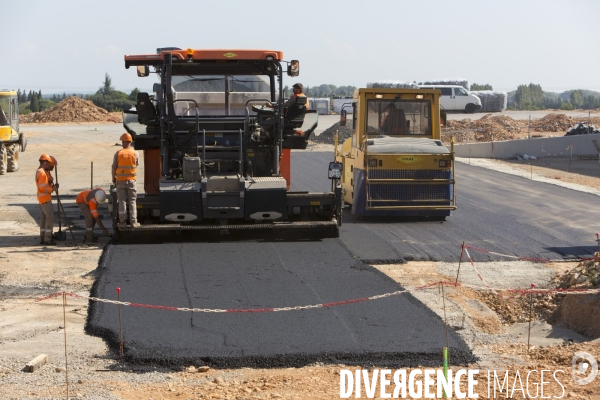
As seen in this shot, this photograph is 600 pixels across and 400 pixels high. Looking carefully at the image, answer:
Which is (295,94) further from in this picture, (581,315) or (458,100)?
(458,100)

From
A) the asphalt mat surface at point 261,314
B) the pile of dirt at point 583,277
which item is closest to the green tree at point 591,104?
the pile of dirt at point 583,277

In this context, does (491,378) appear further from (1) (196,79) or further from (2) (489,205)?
(2) (489,205)

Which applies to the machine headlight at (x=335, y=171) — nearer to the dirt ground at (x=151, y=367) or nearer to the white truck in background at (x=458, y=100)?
the dirt ground at (x=151, y=367)

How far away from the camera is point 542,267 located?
12.3 m

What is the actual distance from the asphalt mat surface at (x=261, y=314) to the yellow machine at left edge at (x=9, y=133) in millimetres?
14629

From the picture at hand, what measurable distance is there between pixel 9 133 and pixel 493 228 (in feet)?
53.9

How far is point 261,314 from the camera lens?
9211 millimetres

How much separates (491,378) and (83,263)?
6.70 m

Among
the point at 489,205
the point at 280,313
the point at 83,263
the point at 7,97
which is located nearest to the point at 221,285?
the point at 280,313

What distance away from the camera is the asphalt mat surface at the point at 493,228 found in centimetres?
1312

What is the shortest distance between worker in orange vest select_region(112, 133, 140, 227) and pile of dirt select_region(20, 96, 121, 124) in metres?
44.7

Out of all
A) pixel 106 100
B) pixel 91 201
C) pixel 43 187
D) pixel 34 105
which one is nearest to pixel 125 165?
pixel 91 201

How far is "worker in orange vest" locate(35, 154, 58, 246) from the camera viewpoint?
44.8 feet

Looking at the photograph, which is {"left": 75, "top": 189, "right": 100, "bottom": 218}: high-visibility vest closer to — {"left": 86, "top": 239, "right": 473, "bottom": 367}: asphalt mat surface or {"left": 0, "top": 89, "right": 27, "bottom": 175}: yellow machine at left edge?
{"left": 86, "top": 239, "right": 473, "bottom": 367}: asphalt mat surface
